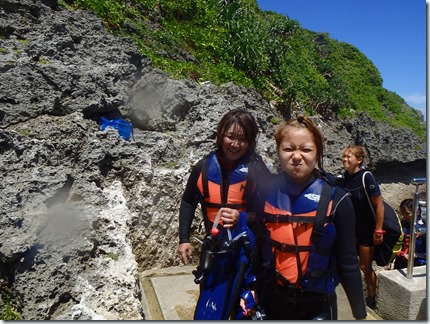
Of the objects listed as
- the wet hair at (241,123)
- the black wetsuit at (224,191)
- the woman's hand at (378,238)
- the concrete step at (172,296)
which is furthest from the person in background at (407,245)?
the wet hair at (241,123)

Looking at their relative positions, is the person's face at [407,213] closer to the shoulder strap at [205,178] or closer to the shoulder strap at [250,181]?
the shoulder strap at [250,181]

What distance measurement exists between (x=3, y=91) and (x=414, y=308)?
4582 mm

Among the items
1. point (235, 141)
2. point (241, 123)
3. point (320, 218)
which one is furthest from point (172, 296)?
point (320, 218)

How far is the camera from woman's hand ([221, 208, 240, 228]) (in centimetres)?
258

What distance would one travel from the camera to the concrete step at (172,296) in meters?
3.62

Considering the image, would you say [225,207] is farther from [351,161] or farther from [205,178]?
[351,161]

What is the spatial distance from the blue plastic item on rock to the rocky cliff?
13 cm

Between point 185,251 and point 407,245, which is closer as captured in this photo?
point 185,251

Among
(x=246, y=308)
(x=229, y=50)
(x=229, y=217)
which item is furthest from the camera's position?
(x=229, y=50)

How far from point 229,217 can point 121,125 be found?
2.80m

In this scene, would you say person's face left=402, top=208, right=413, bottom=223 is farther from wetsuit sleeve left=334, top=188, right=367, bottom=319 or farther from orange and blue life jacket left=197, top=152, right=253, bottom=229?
wetsuit sleeve left=334, top=188, right=367, bottom=319

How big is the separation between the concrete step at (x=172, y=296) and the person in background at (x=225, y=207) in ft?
3.55

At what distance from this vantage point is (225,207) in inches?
107

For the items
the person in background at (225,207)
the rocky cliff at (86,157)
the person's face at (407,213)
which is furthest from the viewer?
the person's face at (407,213)
